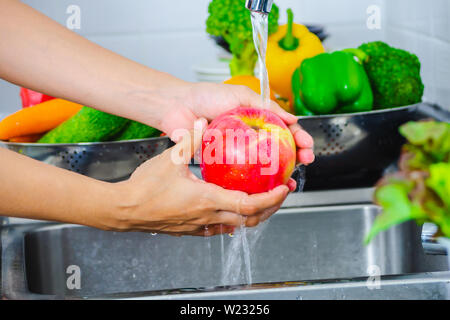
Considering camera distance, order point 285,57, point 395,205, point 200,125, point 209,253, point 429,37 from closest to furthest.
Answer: point 395,205
point 200,125
point 209,253
point 285,57
point 429,37

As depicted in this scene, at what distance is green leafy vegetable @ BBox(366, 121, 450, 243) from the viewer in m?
0.41

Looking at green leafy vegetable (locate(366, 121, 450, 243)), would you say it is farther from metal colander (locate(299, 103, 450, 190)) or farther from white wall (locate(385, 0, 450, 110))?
white wall (locate(385, 0, 450, 110))

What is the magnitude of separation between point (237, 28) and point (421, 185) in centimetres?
96

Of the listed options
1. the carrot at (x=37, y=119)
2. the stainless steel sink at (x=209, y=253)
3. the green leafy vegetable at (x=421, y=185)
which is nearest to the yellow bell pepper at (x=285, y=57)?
the stainless steel sink at (x=209, y=253)

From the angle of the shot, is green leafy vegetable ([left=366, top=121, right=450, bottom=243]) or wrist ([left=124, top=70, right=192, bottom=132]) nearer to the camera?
green leafy vegetable ([left=366, top=121, right=450, bottom=243])

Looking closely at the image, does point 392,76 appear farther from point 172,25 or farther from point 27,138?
point 172,25

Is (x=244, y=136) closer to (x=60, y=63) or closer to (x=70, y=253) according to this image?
(x=60, y=63)

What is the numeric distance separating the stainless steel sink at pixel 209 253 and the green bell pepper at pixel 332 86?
187mm

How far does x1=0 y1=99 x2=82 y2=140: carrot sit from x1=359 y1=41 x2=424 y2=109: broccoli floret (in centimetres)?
58

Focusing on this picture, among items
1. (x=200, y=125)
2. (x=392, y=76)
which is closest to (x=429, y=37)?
(x=392, y=76)

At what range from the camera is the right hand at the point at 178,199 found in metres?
0.78

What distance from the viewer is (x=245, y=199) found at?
80 cm

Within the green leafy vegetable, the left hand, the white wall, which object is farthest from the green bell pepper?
the green leafy vegetable
